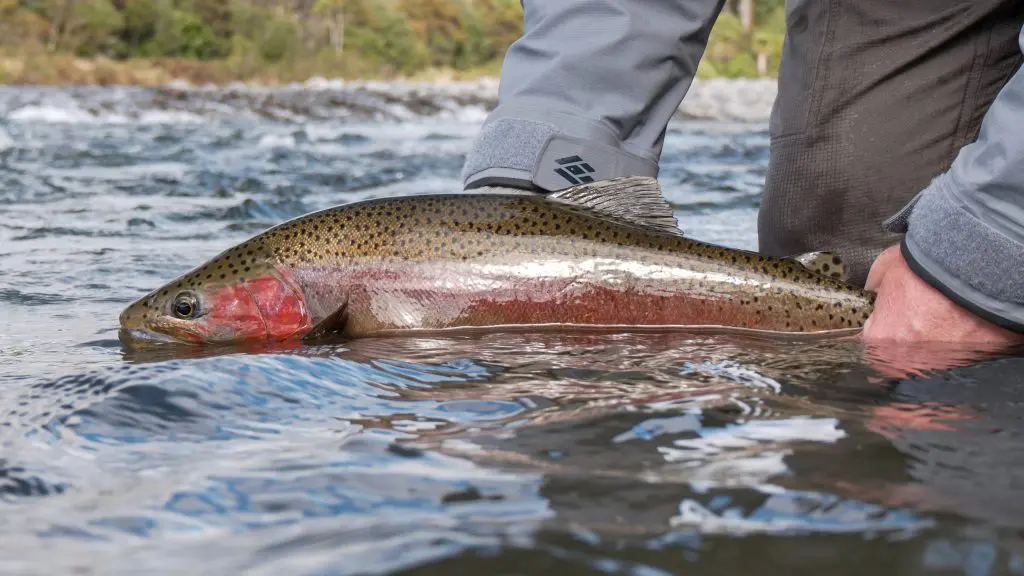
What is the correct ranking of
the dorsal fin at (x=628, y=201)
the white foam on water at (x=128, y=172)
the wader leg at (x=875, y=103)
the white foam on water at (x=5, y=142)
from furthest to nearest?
the white foam on water at (x=5, y=142) < the white foam on water at (x=128, y=172) < the wader leg at (x=875, y=103) < the dorsal fin at (x=628, y=201)

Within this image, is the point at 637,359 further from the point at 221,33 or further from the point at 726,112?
the point at 221,33

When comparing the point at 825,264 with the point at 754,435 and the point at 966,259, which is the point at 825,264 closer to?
the point at 966,259

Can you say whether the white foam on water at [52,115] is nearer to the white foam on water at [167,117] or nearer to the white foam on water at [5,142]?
the white foam on water at [167,117]

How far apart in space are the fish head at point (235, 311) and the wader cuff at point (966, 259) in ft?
4.44

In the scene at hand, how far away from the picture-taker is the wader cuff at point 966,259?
2.19 meters

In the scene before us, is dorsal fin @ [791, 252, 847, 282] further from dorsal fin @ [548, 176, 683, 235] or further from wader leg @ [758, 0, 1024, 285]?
wader leg @ [758, 0, 1024, 285]


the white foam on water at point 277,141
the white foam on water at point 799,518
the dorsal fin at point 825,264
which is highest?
the dorsal fin at point 825,264

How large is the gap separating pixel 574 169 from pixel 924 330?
1052 mm

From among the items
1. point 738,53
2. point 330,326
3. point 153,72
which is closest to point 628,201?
point 330,326

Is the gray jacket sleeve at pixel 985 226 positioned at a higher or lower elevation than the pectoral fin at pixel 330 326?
higher

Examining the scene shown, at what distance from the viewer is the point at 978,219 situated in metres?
2.22

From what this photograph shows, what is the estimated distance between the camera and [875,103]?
3297mm

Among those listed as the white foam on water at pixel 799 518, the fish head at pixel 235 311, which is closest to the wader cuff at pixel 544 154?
the fish head at pixel 235 311

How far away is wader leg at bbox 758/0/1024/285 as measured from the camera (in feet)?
10.5
